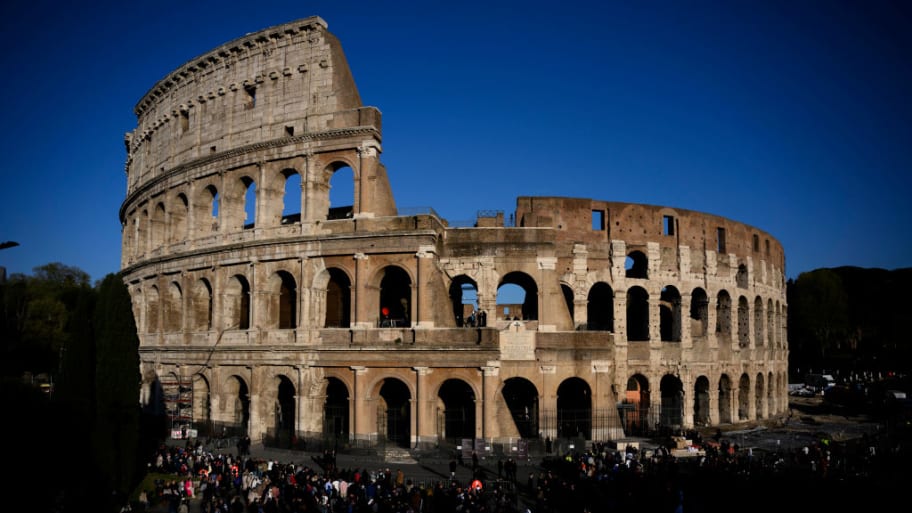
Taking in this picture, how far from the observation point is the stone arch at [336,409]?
26203 mm

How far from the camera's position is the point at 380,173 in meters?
27.5

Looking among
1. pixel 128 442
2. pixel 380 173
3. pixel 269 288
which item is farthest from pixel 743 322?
pixel 128 442

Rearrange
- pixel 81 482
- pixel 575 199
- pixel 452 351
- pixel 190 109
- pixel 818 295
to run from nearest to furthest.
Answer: pixel 81 482
pixel 452 351
pixel 575 199
pixel 190 109
pixel 818 295

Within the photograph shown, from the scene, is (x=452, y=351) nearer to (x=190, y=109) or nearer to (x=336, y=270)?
(x=336, y=270)

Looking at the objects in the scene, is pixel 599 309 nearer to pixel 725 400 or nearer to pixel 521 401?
pixel 521 401

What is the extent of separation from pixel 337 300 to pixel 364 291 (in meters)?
3.14

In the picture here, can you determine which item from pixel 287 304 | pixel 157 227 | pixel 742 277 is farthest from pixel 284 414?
pixel 742 277

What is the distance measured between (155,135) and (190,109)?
4.15 m

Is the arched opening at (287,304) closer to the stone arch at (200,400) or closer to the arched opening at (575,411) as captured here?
the stone arch at (200,400)

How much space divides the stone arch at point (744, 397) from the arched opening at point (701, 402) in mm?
3503

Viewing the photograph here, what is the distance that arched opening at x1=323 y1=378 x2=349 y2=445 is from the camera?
2638cm

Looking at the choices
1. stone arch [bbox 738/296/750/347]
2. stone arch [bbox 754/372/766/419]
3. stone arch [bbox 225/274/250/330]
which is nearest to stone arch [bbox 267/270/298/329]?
stone arch [bbox 225/274/250/330]

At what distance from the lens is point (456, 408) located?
1096 inches

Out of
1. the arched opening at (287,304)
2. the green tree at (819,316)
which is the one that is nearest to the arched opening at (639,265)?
the arched opening at (287,304)
